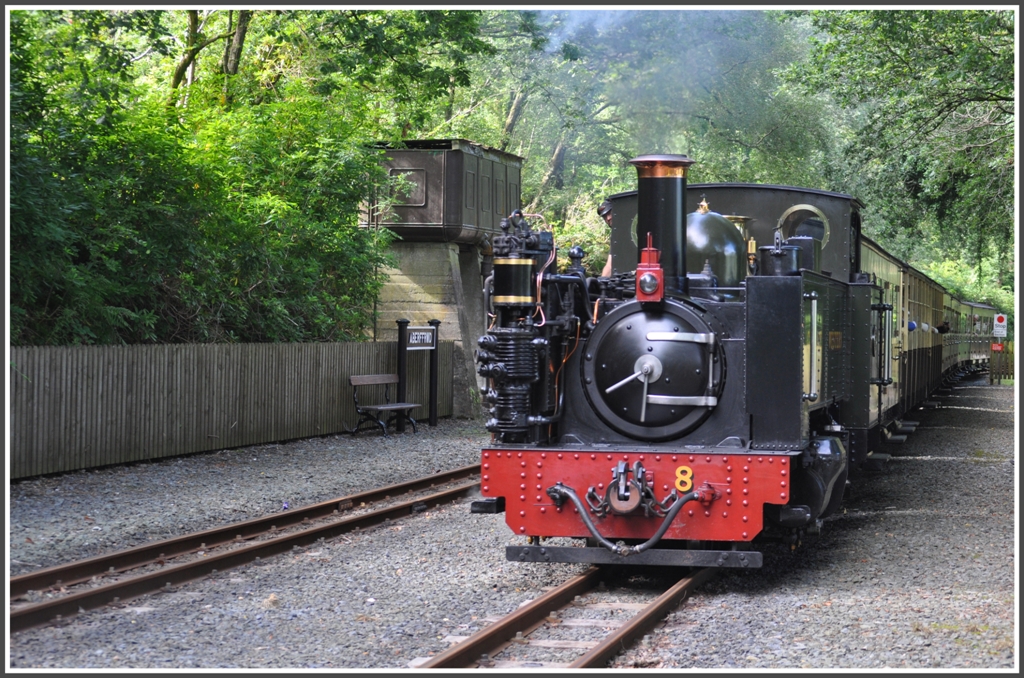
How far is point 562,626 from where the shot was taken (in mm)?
5766

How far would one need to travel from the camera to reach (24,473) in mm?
10164

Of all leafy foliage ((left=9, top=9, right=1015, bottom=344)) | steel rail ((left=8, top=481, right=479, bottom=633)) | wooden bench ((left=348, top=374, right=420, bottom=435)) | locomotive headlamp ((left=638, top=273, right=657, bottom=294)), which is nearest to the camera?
steel rail ((left=8, top=481, right=479, bottom=633))

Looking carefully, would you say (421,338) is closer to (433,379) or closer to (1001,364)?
(433,379)

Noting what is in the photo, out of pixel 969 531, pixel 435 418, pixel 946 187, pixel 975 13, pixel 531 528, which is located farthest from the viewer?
pixel 946 187

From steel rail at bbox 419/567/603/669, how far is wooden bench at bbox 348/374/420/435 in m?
9.21

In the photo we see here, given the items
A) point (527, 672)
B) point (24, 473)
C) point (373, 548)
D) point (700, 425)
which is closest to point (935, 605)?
point (700, 425)

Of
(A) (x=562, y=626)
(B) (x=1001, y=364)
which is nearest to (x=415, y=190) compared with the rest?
(A) (x=562, y=626)

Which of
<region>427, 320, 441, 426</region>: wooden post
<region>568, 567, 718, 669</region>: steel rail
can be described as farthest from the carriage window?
<region>427, 320, 441, 426</region>: wooden post

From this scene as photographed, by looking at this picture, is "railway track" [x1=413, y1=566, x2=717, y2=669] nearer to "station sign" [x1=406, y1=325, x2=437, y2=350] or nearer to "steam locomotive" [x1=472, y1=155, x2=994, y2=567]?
"steam locomotive" [x1=472, y1=155, x2=994, y2=567]

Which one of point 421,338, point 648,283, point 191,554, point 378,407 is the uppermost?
point 648,283

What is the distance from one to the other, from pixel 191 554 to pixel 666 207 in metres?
4.19

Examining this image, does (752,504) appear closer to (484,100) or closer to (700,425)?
(700,425)

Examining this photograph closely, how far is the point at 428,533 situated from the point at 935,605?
4.01 m

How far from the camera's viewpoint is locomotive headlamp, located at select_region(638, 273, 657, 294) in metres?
6.76
